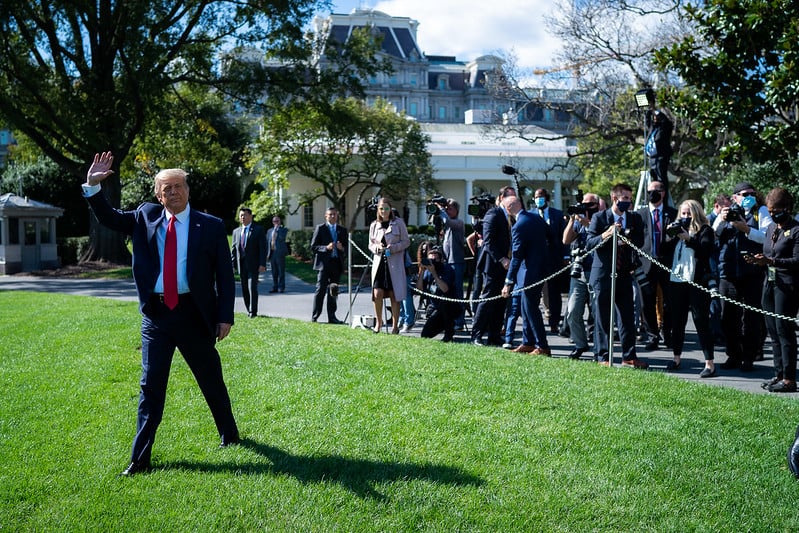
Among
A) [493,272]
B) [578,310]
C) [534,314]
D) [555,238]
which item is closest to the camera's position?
[534,314]

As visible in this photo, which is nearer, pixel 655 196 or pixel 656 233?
pixel 655 196

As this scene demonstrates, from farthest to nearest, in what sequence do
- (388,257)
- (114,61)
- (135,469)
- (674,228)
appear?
(114,61) → (388,257) → (674,228) → (135,469)

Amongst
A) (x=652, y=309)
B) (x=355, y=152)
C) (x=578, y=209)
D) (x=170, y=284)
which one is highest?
(x=355, y=152)

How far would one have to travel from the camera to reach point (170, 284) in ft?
16.5

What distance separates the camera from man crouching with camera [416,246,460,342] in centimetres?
1088

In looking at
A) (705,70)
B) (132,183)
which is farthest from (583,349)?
(132,183)

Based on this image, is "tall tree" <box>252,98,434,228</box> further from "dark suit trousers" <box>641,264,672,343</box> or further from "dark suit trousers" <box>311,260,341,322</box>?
"dark suit trousers" <box>641,264,672,343</box>

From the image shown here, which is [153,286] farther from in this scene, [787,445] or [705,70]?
[705,70]

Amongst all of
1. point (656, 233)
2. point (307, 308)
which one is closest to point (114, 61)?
point (307, 308)

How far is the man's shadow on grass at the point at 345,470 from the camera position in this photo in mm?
4758

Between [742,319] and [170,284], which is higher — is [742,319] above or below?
below

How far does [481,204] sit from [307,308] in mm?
5119

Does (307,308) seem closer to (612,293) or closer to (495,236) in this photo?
(495,236)

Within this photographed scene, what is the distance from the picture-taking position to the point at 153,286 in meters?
5.05
